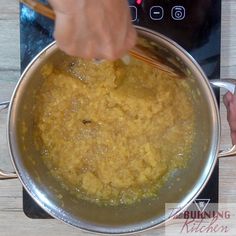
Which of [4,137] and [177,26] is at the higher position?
[177,26]

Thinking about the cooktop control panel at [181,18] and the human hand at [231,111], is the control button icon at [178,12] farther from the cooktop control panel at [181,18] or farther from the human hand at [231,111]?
the human hand at [231,111]

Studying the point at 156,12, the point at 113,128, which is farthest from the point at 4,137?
the point at 156,12

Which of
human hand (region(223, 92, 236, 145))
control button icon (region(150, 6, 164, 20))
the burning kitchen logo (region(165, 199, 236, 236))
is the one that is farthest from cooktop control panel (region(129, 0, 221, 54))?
the burning kitchen logo (region(165, 199, 236, 236))

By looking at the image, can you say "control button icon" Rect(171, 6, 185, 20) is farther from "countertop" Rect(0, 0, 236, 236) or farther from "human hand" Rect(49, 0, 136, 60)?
"human hand" Rect(49, 0, 136, 60)

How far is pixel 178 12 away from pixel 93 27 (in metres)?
0.39

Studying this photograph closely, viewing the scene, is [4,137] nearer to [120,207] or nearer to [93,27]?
[120,207]

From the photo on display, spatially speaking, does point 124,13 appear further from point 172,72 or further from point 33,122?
point 33,122

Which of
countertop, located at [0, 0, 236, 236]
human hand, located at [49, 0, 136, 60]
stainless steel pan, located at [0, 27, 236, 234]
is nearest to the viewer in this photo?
human hand, located at [49, 0, 136, 60]

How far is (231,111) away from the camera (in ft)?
3.06

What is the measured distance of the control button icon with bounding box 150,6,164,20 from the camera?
952mm

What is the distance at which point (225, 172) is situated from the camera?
997 mm

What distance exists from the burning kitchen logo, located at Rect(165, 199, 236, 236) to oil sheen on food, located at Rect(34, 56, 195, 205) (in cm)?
8

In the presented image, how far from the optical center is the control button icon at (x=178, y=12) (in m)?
0.95

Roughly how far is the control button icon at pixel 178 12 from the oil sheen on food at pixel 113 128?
11 centimetres
